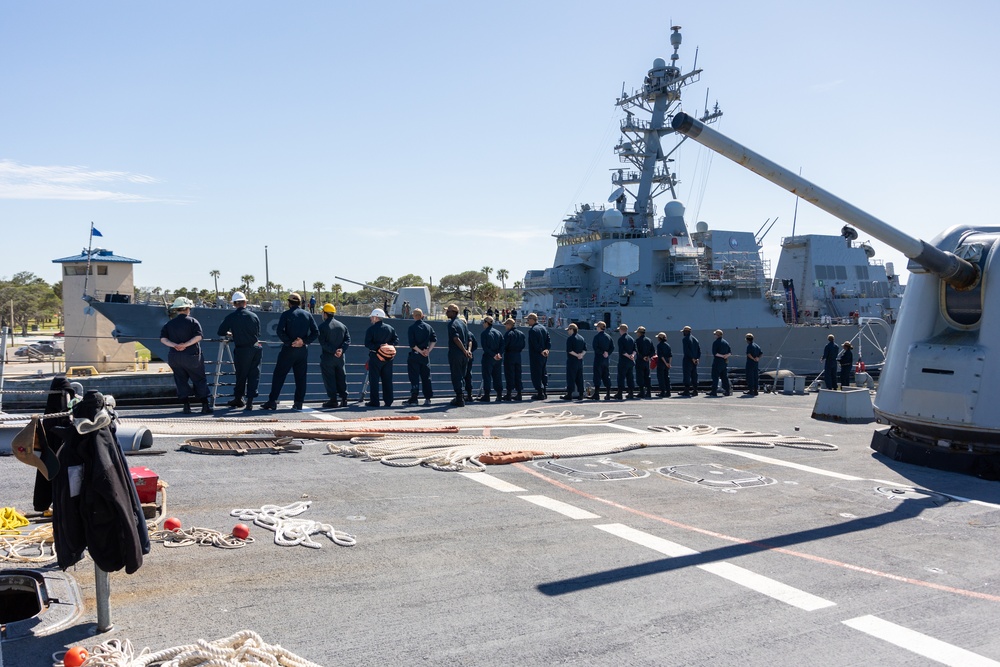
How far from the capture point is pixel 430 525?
5152mm

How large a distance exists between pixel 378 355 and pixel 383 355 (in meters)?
0.12

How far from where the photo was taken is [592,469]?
7148 millimetres

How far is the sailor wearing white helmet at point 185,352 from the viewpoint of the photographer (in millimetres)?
9297

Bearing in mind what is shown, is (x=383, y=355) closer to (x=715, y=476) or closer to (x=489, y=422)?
(x=489, y=422)

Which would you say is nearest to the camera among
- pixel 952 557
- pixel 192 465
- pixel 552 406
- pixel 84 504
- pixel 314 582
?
pixel 84 504

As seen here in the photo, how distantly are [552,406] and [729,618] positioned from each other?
892 centimetres

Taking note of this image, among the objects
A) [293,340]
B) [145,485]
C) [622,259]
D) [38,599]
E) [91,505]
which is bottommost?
[38,599]

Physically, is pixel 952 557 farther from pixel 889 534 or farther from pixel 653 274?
pixel 653 274

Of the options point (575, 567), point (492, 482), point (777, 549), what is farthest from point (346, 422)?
point (777, 549)

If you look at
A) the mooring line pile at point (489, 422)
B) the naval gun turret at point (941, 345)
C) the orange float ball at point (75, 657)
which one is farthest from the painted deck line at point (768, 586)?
the mooring line pile at point (489, 422)

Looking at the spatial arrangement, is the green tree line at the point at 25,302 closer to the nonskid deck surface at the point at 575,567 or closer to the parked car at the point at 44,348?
the parked car at the point at 44,348

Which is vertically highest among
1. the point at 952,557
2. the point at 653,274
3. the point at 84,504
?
the point at 653,274

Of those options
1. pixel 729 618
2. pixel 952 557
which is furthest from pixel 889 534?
pixel 729 618

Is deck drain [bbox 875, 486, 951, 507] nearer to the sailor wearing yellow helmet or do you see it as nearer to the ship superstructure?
the sailor wearing yellow helmet
